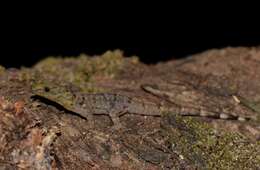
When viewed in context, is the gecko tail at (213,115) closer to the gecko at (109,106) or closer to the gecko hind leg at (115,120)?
the gecko at (109,106)

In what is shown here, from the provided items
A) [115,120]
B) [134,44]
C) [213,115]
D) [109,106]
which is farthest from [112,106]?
[134,44]

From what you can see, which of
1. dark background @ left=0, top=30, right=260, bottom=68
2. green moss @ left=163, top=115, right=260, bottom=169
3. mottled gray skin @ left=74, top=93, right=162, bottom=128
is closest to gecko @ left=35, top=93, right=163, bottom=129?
mottled gray skin @ left=74, top=93, right=162, bottom=128

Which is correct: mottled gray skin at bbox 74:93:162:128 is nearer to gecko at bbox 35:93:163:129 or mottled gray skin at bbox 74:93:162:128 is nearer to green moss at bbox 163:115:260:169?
gecko at bbox 35:93:163:129

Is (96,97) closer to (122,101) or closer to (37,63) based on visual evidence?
(122,101)

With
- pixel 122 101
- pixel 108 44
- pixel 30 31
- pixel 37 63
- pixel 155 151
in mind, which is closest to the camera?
pixel 155 151

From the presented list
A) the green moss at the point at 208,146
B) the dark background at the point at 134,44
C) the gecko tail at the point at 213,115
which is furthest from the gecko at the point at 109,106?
the dark background at the point at 134,44

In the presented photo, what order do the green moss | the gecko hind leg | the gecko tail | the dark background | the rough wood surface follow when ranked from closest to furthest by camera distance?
the rough wood surface → the green moss → the gecko hind leg → the gecko tail → the dark background

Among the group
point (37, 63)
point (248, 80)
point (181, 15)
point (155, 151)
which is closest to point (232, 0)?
point (181, 15)
